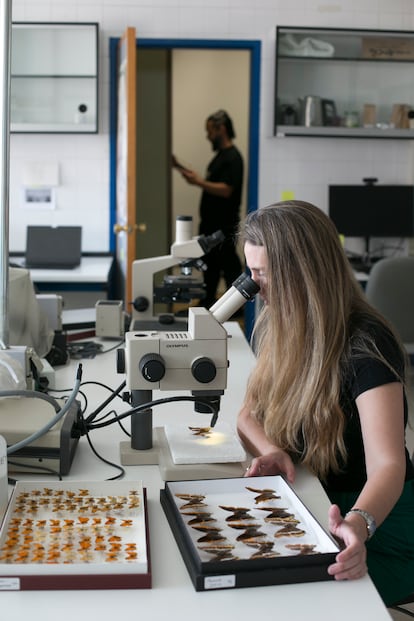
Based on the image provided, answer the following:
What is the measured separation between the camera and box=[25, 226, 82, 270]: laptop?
5020 mm

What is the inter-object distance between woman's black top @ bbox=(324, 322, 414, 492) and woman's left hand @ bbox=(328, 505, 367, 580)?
15.4 inches

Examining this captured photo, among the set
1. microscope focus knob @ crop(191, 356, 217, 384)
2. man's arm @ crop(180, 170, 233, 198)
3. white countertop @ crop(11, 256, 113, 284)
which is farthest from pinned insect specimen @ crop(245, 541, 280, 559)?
man's arm @ crop(180, 170, 233, 198)

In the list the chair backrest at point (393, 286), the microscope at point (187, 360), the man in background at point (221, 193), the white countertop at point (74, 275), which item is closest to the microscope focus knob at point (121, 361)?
the microscope at point (187, 360)

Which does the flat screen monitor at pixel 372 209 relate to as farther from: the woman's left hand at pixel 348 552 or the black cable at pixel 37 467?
the woman's left hand at pixel 348 552

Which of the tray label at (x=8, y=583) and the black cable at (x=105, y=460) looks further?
the black cable at (x=105, y=460)

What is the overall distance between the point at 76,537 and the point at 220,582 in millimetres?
263

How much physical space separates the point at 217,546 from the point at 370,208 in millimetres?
4538

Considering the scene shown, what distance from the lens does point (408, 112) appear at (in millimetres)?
5555

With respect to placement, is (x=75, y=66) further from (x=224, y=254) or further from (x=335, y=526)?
(x=335, y=526)

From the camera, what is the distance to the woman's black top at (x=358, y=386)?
170 centimetres

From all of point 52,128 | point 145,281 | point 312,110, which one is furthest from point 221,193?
point 145,281

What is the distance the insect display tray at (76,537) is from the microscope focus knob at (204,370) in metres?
0.24

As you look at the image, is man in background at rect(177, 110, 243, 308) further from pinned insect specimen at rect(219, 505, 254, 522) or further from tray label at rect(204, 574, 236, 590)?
tray label at rect(204, 574, 236, 590)

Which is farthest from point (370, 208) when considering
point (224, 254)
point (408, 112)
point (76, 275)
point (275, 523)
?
point (275, 523)
